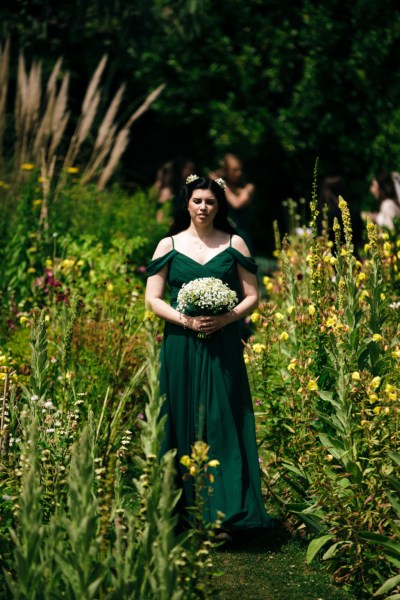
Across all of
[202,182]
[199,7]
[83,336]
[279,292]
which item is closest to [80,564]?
[202,182]

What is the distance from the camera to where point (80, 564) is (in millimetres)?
2805

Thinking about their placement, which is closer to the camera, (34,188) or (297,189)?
(34,188)

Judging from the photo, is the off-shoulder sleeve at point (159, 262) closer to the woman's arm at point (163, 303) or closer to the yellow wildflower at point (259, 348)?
the woman's arm at point (163, 303)

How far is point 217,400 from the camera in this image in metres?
4.69

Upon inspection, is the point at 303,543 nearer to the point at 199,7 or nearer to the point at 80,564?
the point at 80,564

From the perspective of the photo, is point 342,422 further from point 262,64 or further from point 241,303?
point 262,64

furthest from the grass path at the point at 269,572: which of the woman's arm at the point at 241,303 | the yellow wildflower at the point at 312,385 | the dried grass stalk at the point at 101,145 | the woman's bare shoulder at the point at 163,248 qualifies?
the dried grass stalk at the point at 101,145

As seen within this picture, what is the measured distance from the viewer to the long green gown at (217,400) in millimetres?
4617

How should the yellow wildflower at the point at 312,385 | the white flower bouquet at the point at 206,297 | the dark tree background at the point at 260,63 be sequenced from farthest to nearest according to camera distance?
the dark tree background at the point at 260,63
the white flower bouquet at the point at 206,297
the yellow wildflower at the point at 312,385

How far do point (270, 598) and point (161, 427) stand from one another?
1275 millimetres

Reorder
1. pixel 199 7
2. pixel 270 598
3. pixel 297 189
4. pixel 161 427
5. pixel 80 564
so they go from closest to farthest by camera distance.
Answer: pixel 80 564 < pixel 161 427 < pixel 270 598 < pixel 199 7 < pixel 297 189

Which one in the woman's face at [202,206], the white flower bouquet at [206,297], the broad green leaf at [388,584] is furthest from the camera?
the woman's face at [202,206]

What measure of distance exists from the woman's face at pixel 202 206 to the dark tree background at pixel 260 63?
783 centimetres

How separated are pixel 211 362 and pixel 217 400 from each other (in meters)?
0.20
